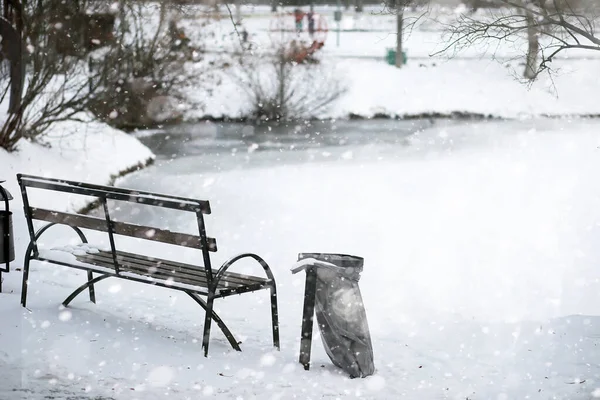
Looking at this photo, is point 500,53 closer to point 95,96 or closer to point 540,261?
point 95,96

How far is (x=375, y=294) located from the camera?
7.93 m

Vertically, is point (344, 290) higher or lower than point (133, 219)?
higher

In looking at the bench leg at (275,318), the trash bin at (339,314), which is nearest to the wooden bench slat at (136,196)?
the trash bin at (339,314)

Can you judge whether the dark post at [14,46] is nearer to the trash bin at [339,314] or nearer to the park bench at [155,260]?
the park bench at [155,260]

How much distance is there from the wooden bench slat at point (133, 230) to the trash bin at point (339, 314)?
649 millimetres

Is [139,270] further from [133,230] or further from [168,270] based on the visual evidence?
[133,230]

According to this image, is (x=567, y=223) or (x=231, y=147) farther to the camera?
(x=231, y=147)

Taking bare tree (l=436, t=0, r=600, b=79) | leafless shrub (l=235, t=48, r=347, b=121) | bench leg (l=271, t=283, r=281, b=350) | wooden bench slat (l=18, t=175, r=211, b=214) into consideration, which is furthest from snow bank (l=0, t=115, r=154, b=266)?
leafless shrub (l=235, t=48, r=347, b=121)

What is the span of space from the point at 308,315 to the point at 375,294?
2762 mm

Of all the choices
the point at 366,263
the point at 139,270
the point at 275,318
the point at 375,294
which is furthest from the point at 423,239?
the point at 139,270

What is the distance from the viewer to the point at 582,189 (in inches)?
547

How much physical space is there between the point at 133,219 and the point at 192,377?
6851 mm

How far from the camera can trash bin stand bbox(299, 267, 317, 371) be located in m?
5.17

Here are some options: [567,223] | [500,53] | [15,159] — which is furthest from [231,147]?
[500,53]
